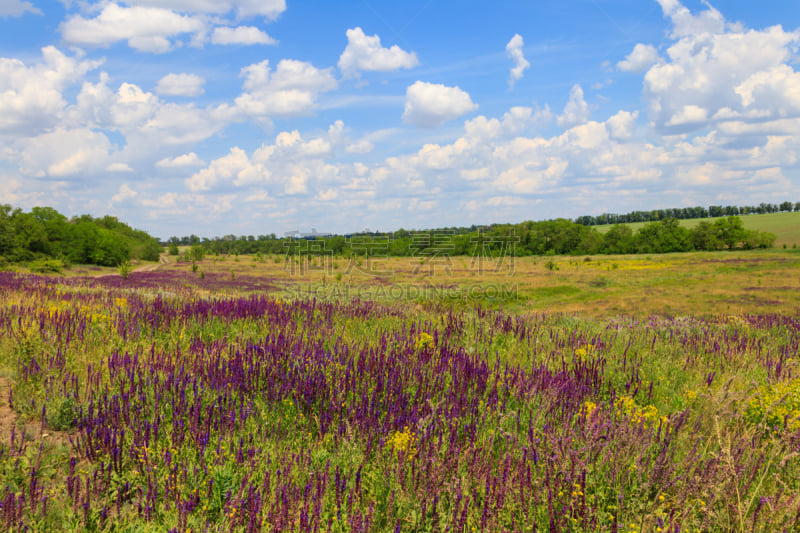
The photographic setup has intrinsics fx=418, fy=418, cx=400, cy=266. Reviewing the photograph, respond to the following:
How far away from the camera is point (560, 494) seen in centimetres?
252

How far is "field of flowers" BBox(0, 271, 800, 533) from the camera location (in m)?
2.43

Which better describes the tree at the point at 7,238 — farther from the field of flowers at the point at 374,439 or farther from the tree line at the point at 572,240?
the field of flowers at the point at 374,439

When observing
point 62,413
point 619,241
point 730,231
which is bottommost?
point 62,413

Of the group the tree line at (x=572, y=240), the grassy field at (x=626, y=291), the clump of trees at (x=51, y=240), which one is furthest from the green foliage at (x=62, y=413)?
the tree line at (x=572, y=240)

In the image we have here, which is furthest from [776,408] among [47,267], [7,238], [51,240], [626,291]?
[51,240]

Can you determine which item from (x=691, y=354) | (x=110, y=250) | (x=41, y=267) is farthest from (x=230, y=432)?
(x=110, y=250)

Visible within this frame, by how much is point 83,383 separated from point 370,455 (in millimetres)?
2954

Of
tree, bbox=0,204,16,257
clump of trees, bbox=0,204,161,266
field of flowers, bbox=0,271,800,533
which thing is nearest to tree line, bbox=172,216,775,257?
clump of trees, bbox=0,204,161,266

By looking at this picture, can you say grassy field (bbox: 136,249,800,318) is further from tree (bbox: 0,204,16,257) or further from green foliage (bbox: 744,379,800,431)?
tree (bbox: 0,204,16,257)

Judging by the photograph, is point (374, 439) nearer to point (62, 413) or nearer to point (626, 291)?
point (62, 413)

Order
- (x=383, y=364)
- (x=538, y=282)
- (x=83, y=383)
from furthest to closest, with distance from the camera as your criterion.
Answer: (x=538, y=282)
(x=383, y=364)
(x=83, y=383)

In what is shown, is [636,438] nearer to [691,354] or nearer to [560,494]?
[560,494]

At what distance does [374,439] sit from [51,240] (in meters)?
78.9

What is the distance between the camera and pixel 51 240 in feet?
205
